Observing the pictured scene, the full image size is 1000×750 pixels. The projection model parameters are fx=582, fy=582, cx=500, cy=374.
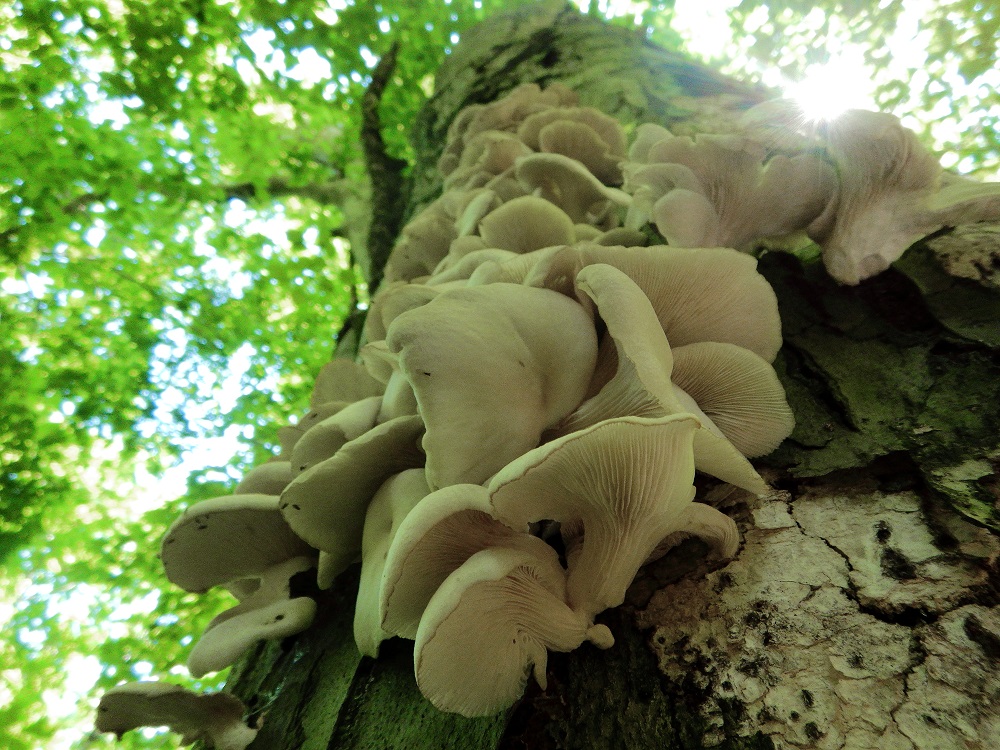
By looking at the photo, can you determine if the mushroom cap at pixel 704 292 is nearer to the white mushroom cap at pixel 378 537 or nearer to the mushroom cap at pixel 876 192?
the mushroom cap at pixel 876 192

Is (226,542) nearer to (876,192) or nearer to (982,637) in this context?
(982,637)

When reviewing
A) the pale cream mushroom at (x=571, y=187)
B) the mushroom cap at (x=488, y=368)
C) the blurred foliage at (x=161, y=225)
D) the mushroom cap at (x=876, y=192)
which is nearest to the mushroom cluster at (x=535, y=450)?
the mushroom cap at (x=488, y=368)

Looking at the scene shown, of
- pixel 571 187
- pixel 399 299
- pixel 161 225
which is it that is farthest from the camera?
pixel 161 225

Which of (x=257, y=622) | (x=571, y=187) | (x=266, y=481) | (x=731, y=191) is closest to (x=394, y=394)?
(x=266, y=481)

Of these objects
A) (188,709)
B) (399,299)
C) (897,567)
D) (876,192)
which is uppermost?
(399,299)

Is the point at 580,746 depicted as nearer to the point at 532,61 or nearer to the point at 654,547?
the point at 654,547

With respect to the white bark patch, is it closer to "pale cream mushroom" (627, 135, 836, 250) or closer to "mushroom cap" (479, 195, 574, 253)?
"pale cream mushroom" (627, 135, 836, 250)
